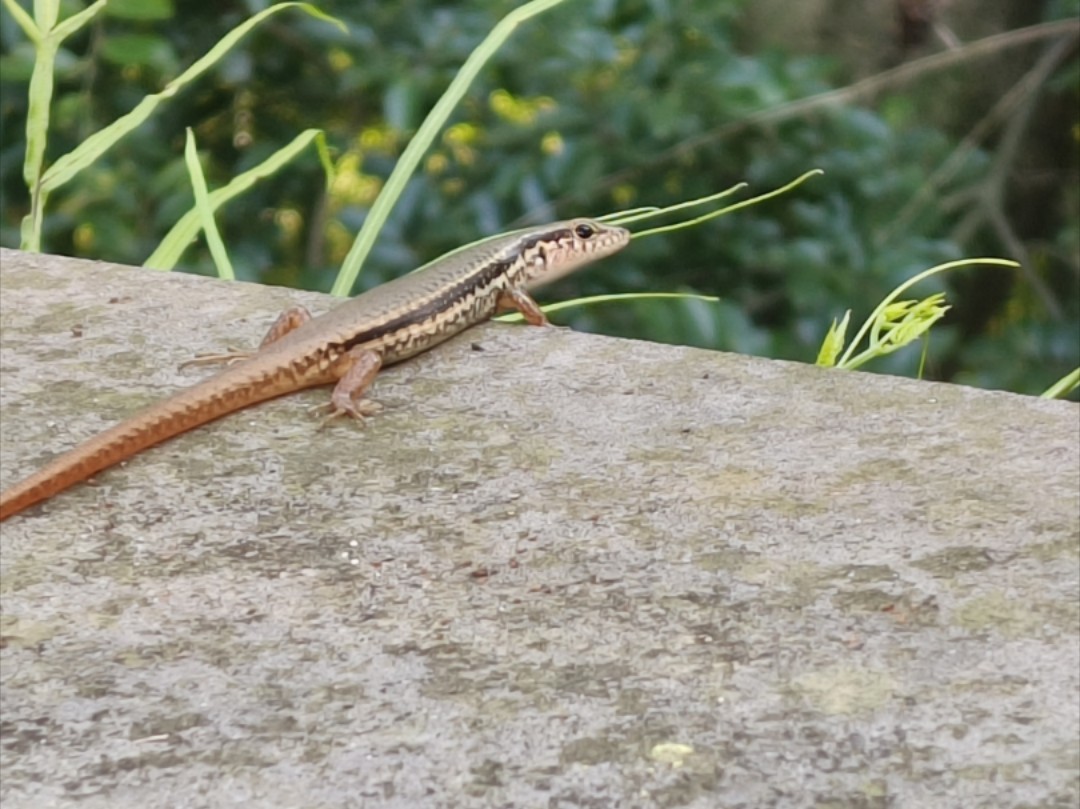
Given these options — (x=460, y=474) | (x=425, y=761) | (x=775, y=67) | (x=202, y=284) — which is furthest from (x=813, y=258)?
(x=425, y=761)

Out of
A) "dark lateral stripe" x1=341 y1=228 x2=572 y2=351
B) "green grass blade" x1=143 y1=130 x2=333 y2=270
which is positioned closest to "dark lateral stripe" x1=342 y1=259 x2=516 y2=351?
"dark lateral stripe" x1=341 y1=228 x2=572 y2=351

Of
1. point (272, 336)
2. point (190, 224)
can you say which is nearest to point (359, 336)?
point (272, 336)

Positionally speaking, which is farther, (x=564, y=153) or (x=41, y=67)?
(x=564, y=153)

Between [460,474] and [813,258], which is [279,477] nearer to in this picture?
[460,474]

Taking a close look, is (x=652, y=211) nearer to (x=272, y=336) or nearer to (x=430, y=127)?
(x=430, y=127)

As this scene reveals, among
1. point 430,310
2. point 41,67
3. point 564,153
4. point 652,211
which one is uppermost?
point 41,67

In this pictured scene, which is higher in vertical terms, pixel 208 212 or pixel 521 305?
pixel 208 212

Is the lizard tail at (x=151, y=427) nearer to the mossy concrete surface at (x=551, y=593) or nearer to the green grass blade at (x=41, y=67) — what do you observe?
the mossy concrete surface at (x=551, y=593)
